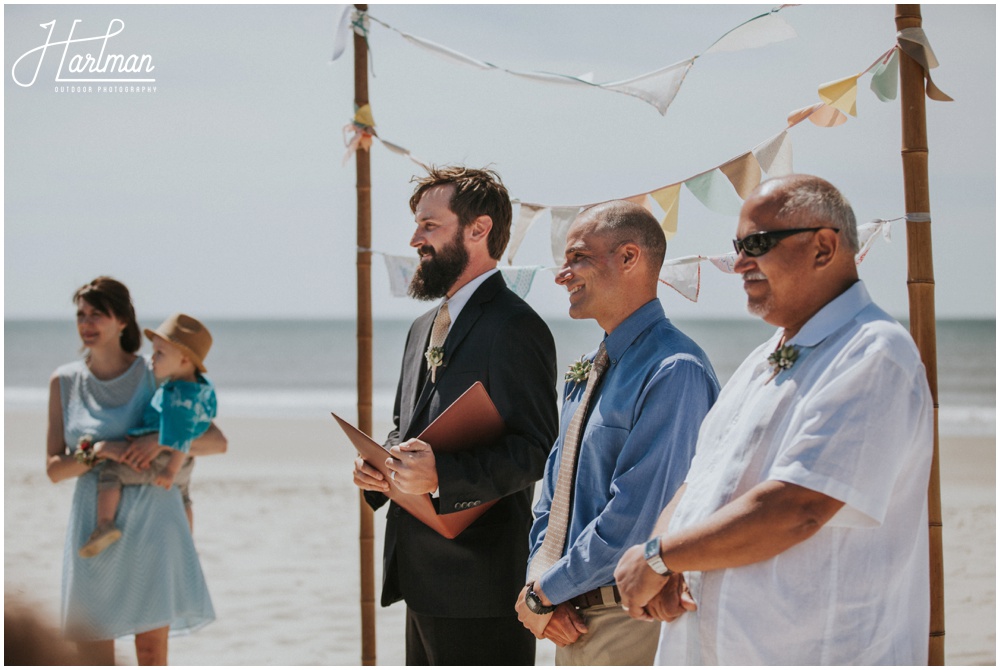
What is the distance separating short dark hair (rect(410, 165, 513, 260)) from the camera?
316 cm

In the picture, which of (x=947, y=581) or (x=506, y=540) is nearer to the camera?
(x=506, y=540)

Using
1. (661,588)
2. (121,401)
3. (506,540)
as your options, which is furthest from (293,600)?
(661,588)

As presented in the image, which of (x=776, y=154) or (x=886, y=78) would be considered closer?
(x=886, y=78)

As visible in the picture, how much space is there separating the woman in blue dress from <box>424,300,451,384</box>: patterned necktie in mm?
1487

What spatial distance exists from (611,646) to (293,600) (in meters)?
4.48

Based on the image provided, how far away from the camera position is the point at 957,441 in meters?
15.6

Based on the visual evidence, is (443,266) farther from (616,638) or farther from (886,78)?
(886,78)

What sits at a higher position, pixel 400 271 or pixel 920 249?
pixel 400 271

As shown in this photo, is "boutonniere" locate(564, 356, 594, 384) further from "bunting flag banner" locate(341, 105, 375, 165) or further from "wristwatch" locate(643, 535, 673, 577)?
"bunting flag banner" locate(341, 105, 375, 165)

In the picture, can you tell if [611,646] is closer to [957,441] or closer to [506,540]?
[506,540]

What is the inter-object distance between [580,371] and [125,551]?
7.59ft

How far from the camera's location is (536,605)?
2.48 m

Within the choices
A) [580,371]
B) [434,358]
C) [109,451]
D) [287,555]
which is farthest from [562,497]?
[287,555]

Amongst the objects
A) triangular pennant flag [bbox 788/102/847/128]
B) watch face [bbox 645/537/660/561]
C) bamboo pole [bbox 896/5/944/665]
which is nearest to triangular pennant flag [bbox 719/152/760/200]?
triangular pennant flag [bbox 788/102/847/128]
